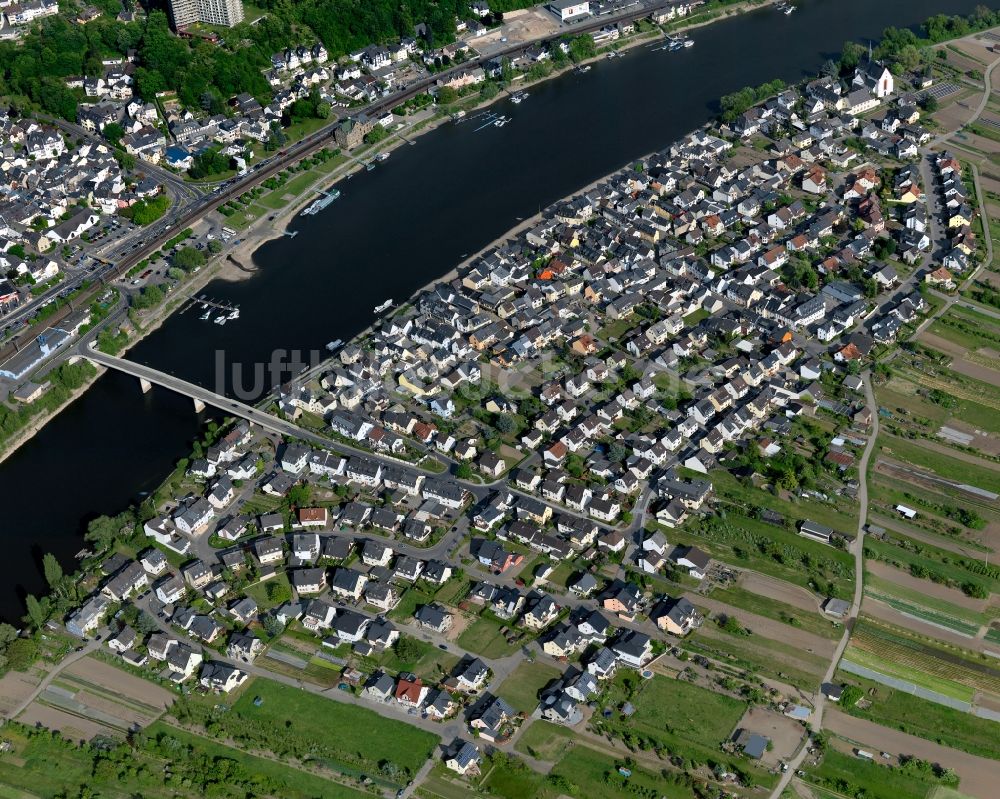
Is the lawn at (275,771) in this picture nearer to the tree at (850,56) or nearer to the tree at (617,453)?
the tree at (617,453)

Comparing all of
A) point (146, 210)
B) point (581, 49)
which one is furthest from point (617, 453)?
point (581, 49)

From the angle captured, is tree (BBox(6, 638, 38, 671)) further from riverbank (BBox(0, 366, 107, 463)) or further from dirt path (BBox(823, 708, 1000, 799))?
dirt path (BBox(823, 708, 1000, 799))

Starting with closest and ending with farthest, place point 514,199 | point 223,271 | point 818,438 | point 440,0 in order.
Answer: point 818,438 → point 223,271 → point 514,199 → point 440,0

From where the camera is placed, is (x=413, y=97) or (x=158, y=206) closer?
(x=158, y=206)

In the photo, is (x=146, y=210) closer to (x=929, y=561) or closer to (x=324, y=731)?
(x=324, y=731)

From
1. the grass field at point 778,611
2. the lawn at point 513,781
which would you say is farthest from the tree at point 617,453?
the lawn at point 513,781

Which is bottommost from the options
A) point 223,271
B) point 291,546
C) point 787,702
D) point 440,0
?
point 787,702

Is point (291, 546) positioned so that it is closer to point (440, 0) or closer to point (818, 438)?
point (818, 438)

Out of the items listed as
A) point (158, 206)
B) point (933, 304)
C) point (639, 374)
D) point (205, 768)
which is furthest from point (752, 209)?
point (205, 768)

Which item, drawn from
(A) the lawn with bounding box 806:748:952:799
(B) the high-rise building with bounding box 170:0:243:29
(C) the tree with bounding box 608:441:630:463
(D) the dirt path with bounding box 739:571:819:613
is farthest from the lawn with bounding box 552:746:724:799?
(B) the high-rise building with bounding box 170:0:243:29
